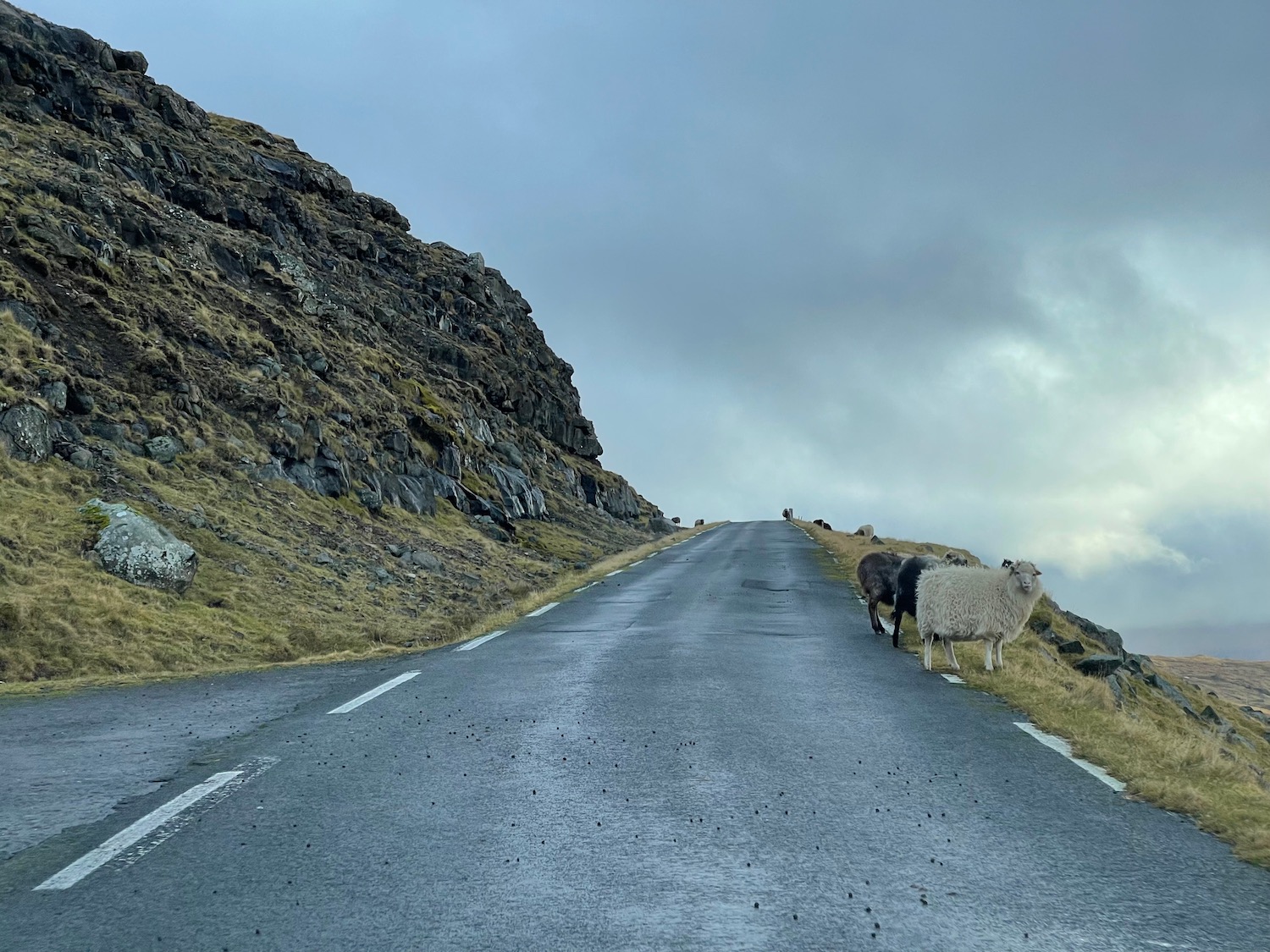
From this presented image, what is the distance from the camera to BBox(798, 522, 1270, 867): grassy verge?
5754mm

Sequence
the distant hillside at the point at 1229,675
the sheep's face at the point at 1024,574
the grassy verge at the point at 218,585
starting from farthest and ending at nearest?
1. the distant hillside at the point at 1229,675
2. the grassy verge at the point at 218,585
3. the sheep's face at the point at 1024,574

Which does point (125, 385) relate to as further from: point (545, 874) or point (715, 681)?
point (545, 874)

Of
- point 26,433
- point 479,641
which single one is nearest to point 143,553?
point 26,433

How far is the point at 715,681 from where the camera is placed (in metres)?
10.7

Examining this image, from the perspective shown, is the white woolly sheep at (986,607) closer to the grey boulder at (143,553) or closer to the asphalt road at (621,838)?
the asphalt road at (621,838)

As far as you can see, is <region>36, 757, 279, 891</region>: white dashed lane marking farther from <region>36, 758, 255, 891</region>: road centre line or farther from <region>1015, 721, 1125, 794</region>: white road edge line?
<region>1015, 721, 1125, 794</region>: white road edge line

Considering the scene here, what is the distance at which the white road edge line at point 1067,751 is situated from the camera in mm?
6515

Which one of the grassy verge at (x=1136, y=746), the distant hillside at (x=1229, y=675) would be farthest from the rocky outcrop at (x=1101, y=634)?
the distant hillside at (x=1229, y=675)

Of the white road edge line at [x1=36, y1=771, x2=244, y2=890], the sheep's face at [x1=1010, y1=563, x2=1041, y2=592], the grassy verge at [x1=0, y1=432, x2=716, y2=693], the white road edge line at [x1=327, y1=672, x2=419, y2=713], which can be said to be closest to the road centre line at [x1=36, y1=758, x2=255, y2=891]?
the white road edge line at [x1=36, y1=771, x2=244, y2=890]

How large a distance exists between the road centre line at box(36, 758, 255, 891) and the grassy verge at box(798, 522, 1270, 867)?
5977 mm

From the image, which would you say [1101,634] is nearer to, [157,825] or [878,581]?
[878,581]

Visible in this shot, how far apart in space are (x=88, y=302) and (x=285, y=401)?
632 cm

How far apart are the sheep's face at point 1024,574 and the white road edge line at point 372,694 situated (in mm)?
7596

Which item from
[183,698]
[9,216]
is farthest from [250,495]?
[183,698]
